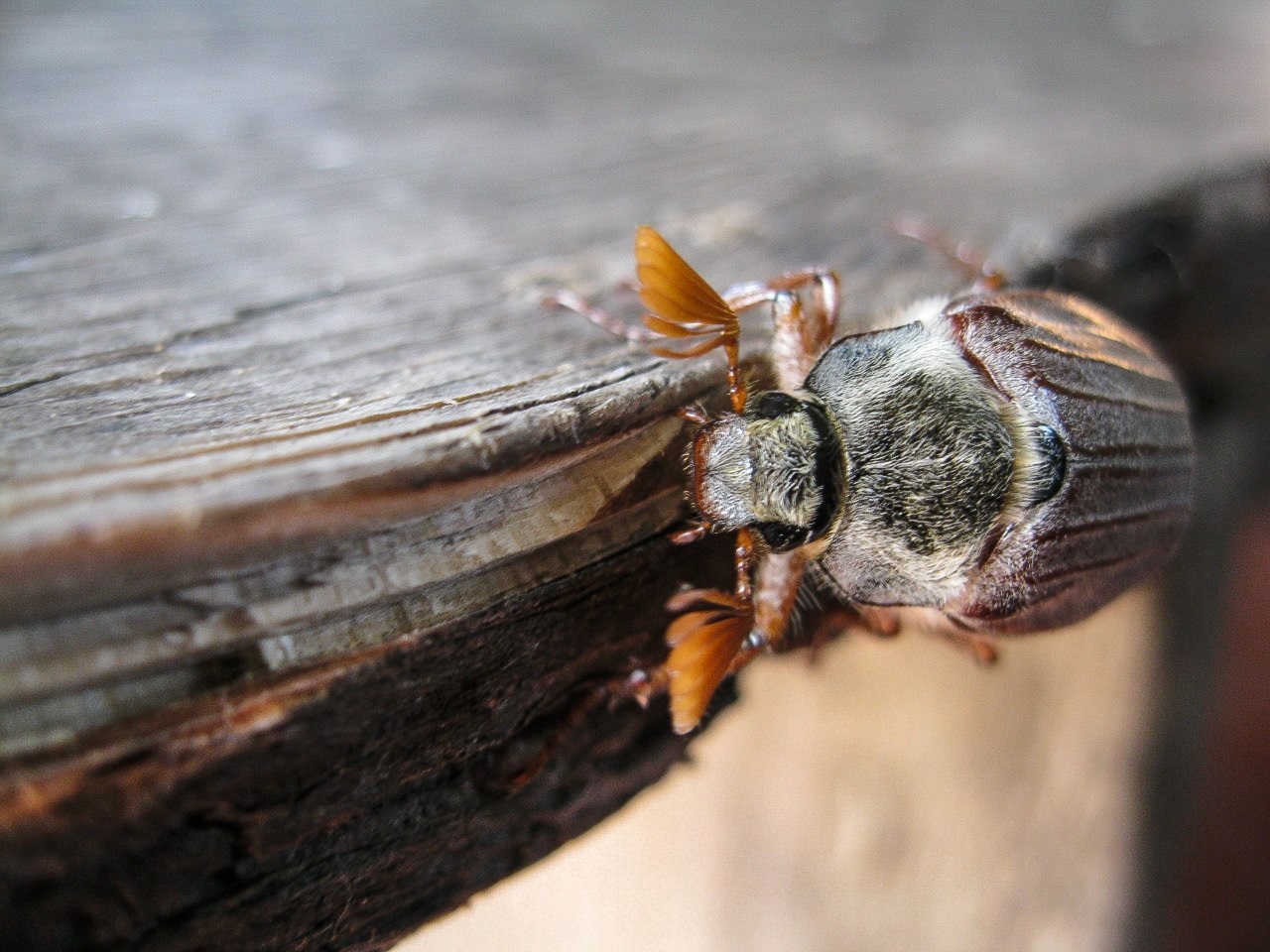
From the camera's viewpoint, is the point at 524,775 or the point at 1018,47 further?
the point at 1018,47

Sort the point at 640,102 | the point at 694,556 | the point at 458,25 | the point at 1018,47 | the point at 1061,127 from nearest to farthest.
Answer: the point at 694,556 < the point at 640,102 < the point at 1061,127 < the point at 458,25 < the point at 1018,47

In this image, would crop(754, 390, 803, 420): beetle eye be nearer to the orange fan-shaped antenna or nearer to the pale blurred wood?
the orange fan-shaped antenna

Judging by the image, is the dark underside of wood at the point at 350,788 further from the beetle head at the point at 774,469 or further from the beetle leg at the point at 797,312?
the beetle leg at the point at 797,312

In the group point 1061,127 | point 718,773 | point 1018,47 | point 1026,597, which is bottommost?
point 718,773

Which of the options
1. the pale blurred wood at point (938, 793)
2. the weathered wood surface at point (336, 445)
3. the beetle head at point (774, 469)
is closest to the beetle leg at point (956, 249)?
the weathered wood surface at point (336, 445)

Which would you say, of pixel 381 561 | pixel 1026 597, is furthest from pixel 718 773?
pixel 381 561

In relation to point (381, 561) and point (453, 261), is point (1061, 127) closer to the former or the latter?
point (453, 261)

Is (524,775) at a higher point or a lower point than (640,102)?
lower

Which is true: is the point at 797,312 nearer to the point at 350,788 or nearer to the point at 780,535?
the point at 780,535

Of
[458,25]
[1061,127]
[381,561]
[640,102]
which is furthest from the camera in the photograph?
[458,25]
